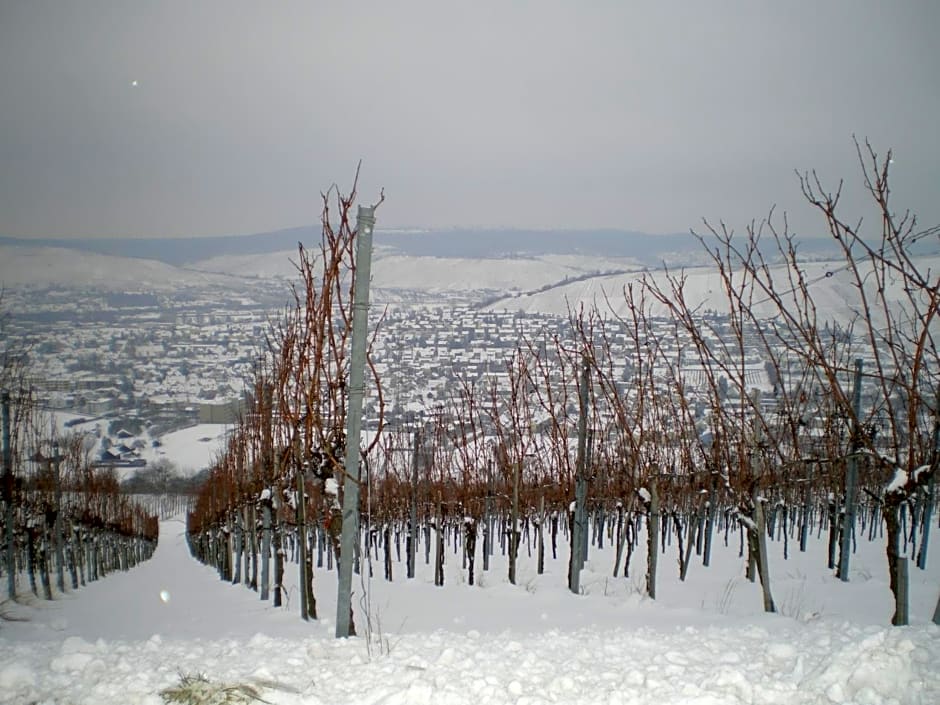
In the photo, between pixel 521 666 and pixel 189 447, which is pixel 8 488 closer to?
pixel 521 666

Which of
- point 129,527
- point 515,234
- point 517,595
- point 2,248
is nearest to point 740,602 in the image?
point 517,595

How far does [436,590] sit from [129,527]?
27811 millimetres

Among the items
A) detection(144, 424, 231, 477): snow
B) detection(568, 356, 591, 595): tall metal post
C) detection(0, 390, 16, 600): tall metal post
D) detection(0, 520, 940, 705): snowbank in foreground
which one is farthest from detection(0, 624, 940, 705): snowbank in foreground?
detection(144, 424, 231, 477): snow

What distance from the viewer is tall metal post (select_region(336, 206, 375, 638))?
15.1 feet

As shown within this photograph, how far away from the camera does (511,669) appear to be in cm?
359

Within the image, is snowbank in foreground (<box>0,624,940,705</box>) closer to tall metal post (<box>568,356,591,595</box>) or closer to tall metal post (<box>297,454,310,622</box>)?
tall metal post (<box>297,454,310,622</box>)

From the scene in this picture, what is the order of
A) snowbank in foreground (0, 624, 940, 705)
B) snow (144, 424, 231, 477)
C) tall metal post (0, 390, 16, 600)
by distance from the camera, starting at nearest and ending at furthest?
snowbank in foreground (0, 624, 940, 705)
tall metal post (0, 390, 16, 600)
snow (144, 424, 231, 477)

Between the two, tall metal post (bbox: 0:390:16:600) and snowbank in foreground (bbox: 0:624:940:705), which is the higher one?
snowbank in foreground (bbox: 0:624:940:705)

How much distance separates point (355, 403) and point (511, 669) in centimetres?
206

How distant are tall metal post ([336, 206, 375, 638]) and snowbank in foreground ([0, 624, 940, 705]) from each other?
1.98ft

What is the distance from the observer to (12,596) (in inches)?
481

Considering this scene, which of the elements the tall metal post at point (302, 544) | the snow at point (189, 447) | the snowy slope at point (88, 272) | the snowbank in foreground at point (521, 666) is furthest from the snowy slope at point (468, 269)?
the snowbank in foreground at point (521, 666)

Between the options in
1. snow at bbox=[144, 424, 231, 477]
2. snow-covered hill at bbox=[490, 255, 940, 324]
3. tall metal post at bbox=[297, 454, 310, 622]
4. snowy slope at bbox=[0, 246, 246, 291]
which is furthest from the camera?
snow at bbox=[144, 424, 231, 477]

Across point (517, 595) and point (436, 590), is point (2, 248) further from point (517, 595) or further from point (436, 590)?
point (517, 595)
